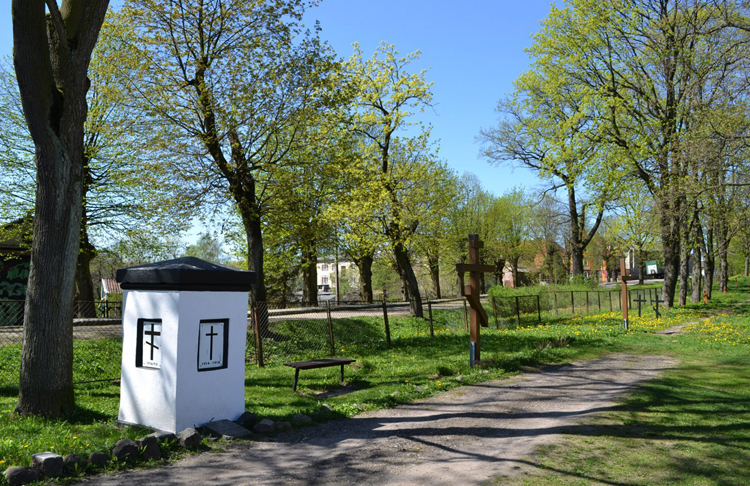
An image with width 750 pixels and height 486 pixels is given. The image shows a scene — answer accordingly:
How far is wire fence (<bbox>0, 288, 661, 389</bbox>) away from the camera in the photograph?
12.8 meters

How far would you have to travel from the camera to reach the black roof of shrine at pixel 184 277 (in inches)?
283

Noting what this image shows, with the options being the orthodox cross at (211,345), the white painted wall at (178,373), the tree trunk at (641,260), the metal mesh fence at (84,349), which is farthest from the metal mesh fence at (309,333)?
the tree trunk at (641,260)

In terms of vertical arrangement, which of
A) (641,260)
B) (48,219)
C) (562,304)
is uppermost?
(641,260)

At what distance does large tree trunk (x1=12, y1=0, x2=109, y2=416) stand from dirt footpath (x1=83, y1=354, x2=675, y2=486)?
2713mm

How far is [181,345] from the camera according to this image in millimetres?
7195

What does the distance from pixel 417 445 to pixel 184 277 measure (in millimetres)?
3499

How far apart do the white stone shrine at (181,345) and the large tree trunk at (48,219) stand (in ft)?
2.79

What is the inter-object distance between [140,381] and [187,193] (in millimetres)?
10510

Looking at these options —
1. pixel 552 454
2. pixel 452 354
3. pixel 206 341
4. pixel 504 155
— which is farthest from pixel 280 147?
pixel 504 155

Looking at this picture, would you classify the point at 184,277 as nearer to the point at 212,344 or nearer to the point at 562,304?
the point at 212,344

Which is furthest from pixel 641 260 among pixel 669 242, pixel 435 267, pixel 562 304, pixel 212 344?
pixel 212 344

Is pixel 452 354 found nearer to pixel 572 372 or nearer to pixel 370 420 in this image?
pixel 572 372

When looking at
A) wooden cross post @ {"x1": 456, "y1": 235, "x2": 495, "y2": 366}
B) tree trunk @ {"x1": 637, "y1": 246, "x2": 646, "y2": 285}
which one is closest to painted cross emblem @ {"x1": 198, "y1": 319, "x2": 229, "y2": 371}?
wooden cross post @ {"x1": 456, "y1": 235, "x2": 495, "y2": 366}

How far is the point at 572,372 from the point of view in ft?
39.3
